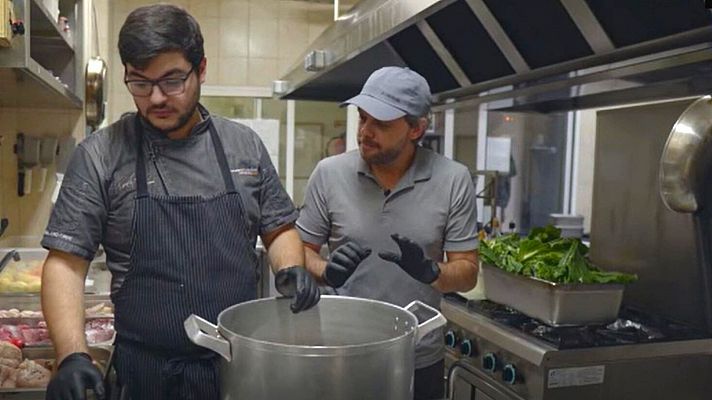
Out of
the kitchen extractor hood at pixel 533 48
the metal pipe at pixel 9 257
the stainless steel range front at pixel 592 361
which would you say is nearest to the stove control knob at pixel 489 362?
the stainless steel range front at pixel 592 361

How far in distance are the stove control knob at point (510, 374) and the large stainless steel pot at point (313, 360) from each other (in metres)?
0.73

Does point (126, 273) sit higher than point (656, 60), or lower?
lower

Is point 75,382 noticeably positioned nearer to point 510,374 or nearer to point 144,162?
point 144,162

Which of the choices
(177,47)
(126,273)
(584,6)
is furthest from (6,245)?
(584,6)

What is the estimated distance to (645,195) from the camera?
1959 millimetres

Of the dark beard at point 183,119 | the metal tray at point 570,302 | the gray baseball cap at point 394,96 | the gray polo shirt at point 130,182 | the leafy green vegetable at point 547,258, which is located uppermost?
the gray baseball cap at point 394,96

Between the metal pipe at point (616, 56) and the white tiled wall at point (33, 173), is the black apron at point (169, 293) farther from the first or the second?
the white tiled wall at point (33, 173)

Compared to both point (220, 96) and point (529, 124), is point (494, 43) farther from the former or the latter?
point (220, 96)

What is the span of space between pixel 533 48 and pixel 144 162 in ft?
3.80

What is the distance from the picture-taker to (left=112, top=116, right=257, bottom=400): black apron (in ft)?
3.81

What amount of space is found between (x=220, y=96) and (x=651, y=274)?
A: 11.1ft

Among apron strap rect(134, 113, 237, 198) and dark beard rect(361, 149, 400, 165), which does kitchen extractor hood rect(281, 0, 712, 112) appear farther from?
apron strap rect(134, 113, 237, 198)

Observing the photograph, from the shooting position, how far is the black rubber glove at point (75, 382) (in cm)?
92

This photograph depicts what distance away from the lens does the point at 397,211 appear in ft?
5.11
